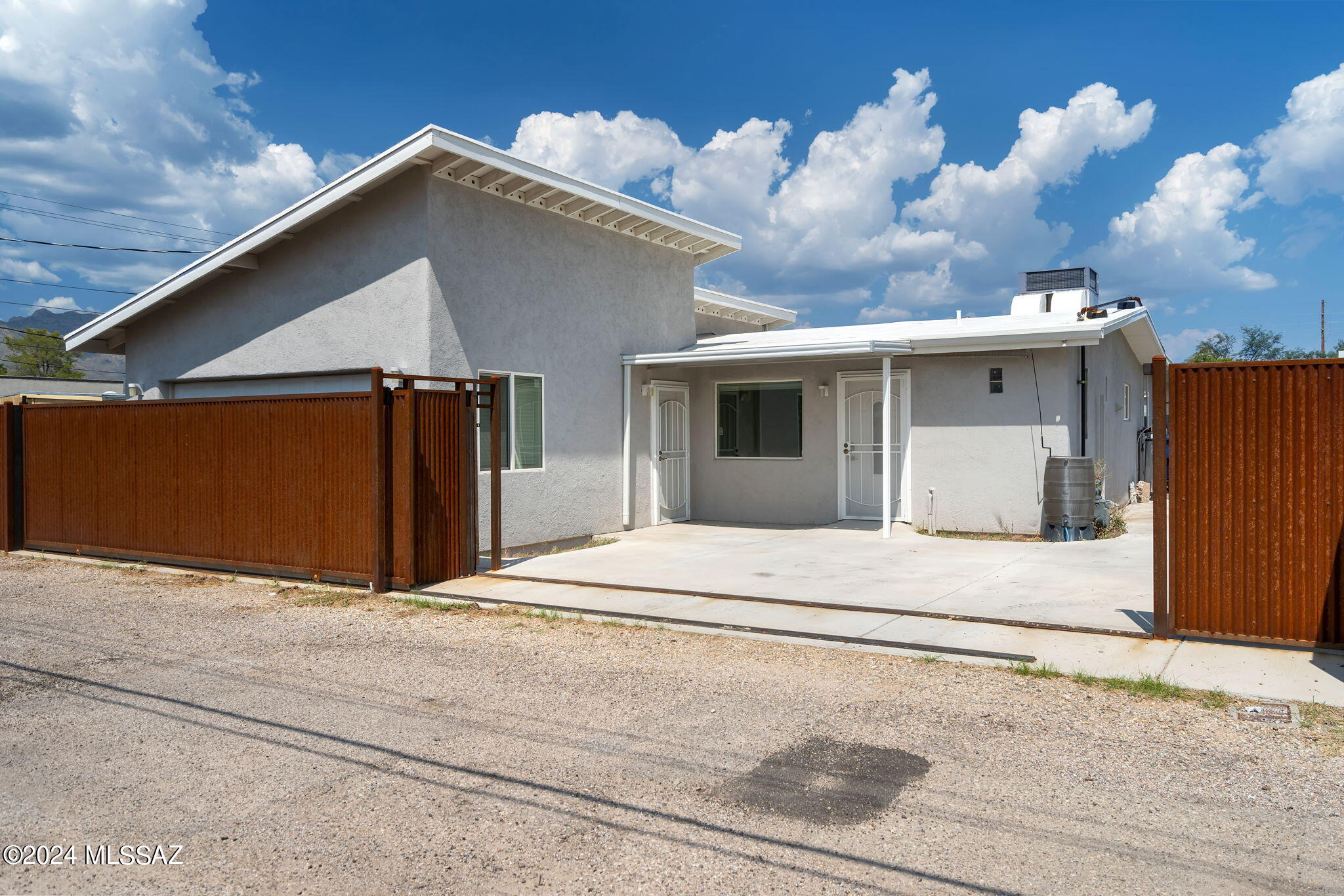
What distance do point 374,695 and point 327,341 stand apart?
23.5 feet

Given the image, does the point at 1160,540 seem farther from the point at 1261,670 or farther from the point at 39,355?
the point at 39,355

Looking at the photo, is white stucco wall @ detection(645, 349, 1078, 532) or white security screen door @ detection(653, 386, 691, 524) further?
white security screen door @ detection(653, 386, 691, 524)

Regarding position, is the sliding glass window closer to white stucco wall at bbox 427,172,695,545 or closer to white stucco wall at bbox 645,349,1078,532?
white stucco wall at bbox 645,349,1078,532

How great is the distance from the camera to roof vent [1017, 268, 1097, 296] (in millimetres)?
19781

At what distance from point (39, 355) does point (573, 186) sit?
6354cm

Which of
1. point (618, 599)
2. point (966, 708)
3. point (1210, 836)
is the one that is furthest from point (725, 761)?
point (618, 599)

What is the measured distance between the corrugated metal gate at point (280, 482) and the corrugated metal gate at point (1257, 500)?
6.57 m

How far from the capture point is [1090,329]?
12.0 meters

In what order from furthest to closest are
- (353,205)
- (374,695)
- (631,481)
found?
(631,481) → (353,205) → (374,695)

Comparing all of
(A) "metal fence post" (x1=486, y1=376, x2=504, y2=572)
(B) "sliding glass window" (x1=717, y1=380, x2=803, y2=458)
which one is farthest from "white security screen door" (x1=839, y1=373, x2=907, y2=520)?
(A) "metal fence post" (x1=486, y1=376, x2=504, y2=572)

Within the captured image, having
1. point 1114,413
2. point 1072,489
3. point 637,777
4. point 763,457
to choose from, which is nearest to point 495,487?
point 637,777

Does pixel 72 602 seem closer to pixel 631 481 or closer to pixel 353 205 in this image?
pixel 353 205

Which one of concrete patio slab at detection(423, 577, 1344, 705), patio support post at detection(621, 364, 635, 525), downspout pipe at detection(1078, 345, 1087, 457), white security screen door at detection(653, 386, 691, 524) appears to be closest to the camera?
concrete patio slab at detection(423, 577, 1344, 705)

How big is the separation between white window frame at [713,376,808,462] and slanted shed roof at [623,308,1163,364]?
63 cm
